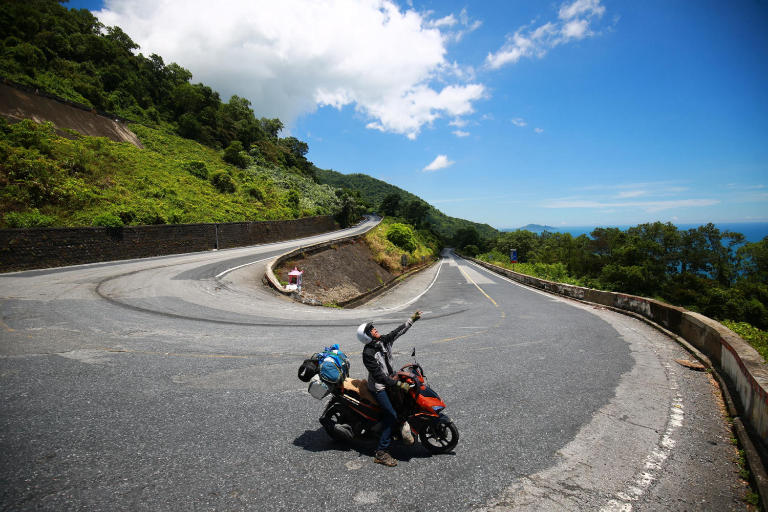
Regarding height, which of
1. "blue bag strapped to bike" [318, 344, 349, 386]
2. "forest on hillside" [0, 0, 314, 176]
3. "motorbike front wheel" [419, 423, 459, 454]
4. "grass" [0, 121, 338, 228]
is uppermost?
"forest on hillside" [0, 0, 314, 176]

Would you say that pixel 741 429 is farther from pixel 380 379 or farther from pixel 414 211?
pixel 414 211

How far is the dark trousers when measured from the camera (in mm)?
4004

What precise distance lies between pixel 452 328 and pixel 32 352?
32.5 feet

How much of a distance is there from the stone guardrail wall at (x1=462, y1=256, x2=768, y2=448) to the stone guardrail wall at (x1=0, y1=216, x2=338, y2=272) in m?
24.1

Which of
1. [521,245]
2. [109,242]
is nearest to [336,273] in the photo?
[109,242]

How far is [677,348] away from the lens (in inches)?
336

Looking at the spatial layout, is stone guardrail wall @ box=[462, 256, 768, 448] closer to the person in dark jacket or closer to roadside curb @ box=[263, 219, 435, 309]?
the person in dark jacket

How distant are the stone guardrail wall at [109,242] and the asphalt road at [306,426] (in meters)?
8.91

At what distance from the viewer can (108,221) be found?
20344 mm

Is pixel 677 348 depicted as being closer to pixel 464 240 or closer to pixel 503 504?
pixel 503 504

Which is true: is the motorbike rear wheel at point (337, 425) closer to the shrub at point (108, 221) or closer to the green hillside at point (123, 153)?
the green hillside at point (123, 153)

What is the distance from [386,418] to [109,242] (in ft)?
75.0

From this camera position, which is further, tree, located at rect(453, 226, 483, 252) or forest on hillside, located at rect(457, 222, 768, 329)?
tree, located at rect(453, 226, 483, 252)

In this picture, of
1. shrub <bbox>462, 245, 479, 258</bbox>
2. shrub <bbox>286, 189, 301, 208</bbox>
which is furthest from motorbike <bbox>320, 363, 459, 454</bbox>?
shrub <bbox>462, 245, 479, 258</bbox>
